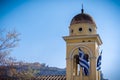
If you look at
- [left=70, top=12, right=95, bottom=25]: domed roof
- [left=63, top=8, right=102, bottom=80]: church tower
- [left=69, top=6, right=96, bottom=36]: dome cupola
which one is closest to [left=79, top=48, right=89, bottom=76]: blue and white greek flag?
[left=63, top=8, right=102, bottom=80]: church tower

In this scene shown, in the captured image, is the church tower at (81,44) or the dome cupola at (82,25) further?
the dome cupola at (82,25)

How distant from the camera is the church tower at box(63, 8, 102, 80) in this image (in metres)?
18.7

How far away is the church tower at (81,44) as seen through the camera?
1866cm

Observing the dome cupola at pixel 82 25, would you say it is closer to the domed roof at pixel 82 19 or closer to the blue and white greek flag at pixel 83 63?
the domed roof at pixel 82 19

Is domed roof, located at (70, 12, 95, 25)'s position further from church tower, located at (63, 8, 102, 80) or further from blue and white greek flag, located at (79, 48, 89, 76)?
blue and white greek flag, located at (79, 48, 89, 76)

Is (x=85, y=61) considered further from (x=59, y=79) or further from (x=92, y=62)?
(x=59, y=79)

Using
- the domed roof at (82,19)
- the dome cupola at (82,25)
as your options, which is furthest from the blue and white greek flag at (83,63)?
the domed roof at (82,19)

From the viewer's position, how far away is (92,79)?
1834 centimetres

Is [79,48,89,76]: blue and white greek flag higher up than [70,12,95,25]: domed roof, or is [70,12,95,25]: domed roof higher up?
[70,12,95,25]: domed roof

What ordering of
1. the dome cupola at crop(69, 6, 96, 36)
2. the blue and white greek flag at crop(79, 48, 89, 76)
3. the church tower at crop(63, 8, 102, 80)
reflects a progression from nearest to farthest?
the blue and white greek flag at crop(79, 48, 89, 76) → the church tower at crop(63, 8, 102, 80) → the dome cupola at crop(69, 6, 96, 36)

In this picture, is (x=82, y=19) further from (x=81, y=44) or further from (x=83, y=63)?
(x=83, y=63)

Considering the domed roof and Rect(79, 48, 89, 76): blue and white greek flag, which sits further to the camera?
the domed roof

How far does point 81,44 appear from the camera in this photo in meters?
19.0

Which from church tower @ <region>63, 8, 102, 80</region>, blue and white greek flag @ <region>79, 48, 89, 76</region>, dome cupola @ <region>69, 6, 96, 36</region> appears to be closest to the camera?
blue and white greek flag @ <region>79, 48, 89, 76</region>
